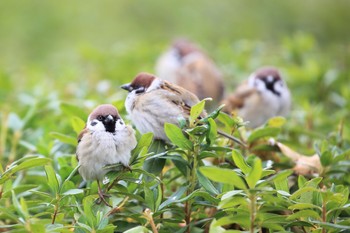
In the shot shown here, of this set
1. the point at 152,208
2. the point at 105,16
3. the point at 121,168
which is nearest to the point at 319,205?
the point at 152,208

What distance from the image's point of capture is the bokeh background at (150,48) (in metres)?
4.11

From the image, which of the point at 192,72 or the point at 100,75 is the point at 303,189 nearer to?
the point at 100,75

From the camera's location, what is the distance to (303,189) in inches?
83.5

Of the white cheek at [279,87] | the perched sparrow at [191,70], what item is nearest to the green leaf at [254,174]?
the white cheek at [279,87]

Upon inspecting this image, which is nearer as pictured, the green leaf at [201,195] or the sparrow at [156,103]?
the green leaf at [201,195]

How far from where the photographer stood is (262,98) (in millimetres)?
5062

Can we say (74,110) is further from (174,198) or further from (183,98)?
(174,198)

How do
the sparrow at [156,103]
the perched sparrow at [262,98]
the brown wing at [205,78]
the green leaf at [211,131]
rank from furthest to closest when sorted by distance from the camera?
1. the brown wing at [205,78]
2. the perched sparrow at [262,98]
3. the sparrow at [156,103]
4. the green leaf at [211,131]

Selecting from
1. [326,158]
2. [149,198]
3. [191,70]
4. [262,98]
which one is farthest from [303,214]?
[191,70]

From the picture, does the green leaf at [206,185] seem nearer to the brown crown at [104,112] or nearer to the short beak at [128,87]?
the brown crown at [104,112]

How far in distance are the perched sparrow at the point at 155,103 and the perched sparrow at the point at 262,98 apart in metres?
1.64

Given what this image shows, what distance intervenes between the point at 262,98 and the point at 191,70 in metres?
1.23

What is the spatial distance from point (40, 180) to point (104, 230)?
3.22 feet

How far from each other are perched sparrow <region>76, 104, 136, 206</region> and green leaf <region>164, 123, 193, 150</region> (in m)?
0.20
